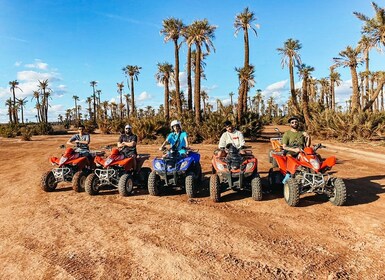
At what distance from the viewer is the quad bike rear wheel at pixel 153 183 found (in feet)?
23.5

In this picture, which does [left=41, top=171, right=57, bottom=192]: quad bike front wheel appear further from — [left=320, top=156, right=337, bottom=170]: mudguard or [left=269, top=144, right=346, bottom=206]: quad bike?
[left=320, top=156, right=337, bottom=170]: mudguard

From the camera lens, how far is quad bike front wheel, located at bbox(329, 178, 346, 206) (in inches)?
233

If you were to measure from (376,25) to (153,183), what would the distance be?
25.0 metres

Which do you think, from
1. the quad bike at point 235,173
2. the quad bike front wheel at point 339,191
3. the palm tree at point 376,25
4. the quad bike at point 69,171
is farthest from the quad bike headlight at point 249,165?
the palm tree at point 376,25

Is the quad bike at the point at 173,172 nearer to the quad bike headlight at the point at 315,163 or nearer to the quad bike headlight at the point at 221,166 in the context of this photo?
the quad bike headlight at the point at 221,166

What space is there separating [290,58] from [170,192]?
33.9 m

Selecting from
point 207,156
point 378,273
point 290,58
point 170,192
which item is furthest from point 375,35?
point 378,273

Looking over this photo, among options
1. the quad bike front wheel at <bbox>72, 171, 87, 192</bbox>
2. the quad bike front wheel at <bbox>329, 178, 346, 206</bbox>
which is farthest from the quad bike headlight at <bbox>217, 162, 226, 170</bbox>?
the quad bike front wheel at <bbox>72, 171, 87, 192</bbox>

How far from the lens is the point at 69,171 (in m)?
7.90

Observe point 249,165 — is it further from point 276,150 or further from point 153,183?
point 153,183

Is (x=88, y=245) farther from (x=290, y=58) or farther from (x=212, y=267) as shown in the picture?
(x=290, y=58)

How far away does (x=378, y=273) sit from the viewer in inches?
141

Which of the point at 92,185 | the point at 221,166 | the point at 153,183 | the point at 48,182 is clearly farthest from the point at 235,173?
the point at 48,182

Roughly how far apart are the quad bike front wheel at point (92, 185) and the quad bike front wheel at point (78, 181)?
44 cm
